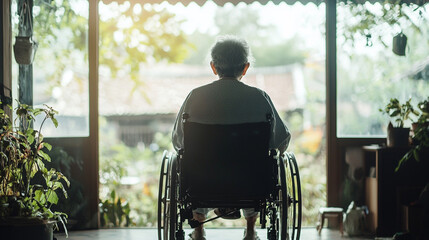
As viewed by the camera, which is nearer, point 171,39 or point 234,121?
point 234,121

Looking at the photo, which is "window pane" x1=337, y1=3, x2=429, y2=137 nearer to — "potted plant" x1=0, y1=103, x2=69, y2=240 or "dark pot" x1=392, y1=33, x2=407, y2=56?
"dark pot" x1=392, y1=33, x2=407, y2=56

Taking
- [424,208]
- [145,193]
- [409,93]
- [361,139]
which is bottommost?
[145,193]

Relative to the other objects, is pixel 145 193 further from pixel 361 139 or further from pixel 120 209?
pixel 361 139

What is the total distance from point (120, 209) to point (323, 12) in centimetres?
226

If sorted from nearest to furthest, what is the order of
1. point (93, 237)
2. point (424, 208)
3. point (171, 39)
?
point (424, 208), point (93, 237), point (171, 39)

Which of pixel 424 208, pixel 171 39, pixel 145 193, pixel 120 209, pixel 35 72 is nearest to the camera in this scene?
pixel 424 208

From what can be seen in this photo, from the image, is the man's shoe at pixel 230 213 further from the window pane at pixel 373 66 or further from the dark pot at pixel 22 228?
the window pane at pixel 373 66

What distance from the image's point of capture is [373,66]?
432cm

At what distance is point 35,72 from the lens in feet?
13.7

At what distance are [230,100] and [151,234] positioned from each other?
1.64 meters

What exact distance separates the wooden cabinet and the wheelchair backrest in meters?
1.43

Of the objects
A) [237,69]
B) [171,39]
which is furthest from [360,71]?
[171,39]

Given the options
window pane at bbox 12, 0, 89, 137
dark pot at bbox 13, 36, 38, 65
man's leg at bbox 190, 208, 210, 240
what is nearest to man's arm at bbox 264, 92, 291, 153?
man's leg at bbox 190, 208, 210, 240

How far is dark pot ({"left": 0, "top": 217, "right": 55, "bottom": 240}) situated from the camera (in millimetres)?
2975
